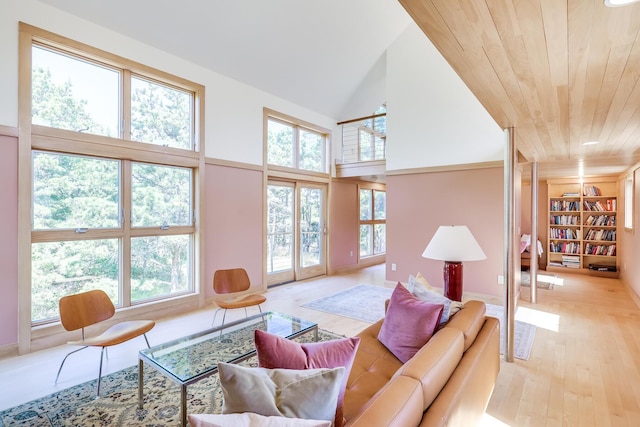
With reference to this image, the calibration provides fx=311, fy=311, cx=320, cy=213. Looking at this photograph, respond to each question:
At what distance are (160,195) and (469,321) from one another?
3811 mm

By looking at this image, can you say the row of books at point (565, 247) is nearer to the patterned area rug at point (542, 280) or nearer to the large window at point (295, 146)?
the patterned area rug at point (542, 280)

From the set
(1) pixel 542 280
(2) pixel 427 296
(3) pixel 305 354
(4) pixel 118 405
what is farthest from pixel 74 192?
(1) pixel 542 280

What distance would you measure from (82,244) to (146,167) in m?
1.13

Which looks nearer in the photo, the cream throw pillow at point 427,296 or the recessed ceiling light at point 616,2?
the recessed ceiling light at point 616,2

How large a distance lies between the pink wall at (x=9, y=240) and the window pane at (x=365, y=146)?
18.0ft

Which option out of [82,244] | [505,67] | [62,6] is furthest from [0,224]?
[505,67]

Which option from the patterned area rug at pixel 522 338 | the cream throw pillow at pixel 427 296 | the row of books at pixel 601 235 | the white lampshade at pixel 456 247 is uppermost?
the white lampshade at pixel 456 247

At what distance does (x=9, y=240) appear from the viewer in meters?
2.88

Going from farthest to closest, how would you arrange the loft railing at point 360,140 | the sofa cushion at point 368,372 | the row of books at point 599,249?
the loft railing at point 360,140 → the row of books at point 599,249 → the sofa cushion at point 368,372

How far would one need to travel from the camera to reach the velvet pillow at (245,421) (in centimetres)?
79

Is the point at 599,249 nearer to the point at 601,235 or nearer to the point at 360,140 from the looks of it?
the point at 601,235

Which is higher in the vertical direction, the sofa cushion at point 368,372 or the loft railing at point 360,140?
the loft railing at point 360,140

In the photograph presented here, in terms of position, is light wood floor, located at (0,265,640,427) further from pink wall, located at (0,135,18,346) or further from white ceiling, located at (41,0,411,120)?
white ceiling, located at (41,0,411,120)

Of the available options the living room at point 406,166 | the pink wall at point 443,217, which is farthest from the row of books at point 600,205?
the pink wall at point 443,217
